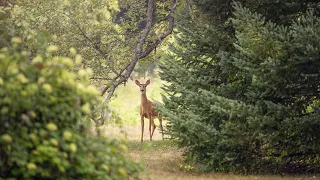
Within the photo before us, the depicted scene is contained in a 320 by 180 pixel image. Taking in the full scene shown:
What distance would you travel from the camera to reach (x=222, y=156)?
13.6m

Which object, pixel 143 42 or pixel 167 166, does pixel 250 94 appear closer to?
pixel 167 166

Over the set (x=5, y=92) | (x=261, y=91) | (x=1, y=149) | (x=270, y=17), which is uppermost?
(x=270, y=17)

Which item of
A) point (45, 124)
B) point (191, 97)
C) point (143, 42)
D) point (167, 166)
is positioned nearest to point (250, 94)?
point (191, 97)

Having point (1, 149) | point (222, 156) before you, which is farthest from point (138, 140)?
point (1, 149)

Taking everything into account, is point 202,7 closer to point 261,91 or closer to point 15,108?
point 261,91

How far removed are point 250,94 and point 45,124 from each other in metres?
6.58

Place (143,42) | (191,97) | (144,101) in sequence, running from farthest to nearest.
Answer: (144,101) < (143,42) < (191,97)

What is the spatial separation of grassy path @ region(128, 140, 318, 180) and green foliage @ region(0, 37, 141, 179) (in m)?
2.73

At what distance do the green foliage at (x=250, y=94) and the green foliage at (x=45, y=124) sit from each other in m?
5.50

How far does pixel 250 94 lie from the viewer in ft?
42.2

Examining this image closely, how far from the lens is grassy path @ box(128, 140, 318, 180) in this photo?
1298cm

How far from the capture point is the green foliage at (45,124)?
692 centimetres

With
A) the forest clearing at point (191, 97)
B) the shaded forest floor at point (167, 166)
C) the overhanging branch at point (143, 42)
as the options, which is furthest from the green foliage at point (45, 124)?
the overhanging branch at point (143, 42)

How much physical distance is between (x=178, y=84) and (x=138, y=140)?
6138 mm
